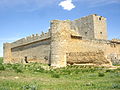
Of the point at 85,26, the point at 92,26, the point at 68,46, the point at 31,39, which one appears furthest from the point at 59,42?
the point at 85,26

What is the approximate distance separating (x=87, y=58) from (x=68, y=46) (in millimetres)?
2356

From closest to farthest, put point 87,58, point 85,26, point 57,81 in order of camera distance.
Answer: point 57,81
point 87,58
point 85,26

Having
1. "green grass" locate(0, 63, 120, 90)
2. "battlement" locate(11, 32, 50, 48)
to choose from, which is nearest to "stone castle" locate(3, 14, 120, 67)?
"battlement" locate(11, 32, 50, 48)

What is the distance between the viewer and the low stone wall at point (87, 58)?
18.9 metres

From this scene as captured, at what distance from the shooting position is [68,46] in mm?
20266

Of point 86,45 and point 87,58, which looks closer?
point 87,58

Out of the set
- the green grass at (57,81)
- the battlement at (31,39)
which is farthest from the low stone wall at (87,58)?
the green grass at (57,81)

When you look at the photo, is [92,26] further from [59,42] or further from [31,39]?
[59,42]

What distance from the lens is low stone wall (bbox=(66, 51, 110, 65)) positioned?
18.9 metres

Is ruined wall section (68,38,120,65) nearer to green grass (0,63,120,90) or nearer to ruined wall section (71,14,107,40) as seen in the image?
ruined wall section (71,14,107,40)

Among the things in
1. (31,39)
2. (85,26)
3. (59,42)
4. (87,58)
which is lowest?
(87,58)

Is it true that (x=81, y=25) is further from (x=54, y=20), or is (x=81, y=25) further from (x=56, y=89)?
(x=56, y=89)

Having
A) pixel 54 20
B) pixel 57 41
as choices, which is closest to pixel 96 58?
pixel 57 41

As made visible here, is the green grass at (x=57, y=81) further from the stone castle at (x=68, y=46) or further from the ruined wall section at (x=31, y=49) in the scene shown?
the ruined wall section at (x=31, y=49)
